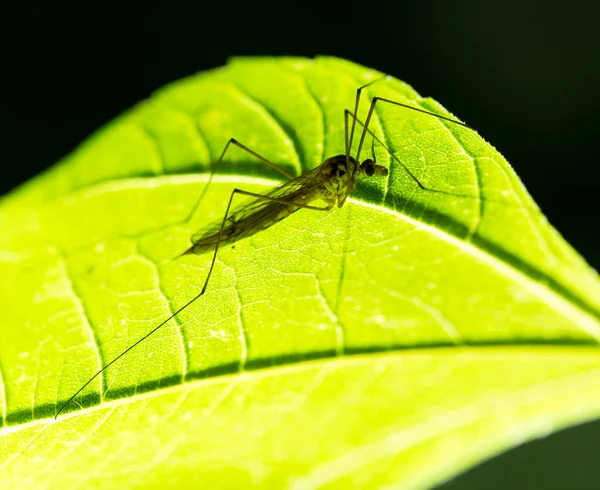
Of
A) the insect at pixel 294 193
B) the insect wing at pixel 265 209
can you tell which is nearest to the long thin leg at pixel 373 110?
the insect at pixel 294 193

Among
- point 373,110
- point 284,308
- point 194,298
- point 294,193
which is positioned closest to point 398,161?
point 373,110

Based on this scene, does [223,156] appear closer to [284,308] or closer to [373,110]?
[373,110]

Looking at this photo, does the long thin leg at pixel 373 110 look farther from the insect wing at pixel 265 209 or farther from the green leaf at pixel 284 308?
the insect wing at pixel 265 209

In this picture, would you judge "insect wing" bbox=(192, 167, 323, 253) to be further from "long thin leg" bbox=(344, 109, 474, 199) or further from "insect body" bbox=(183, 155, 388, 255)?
"long thin leg" bbox=(344, 109, 474, 199)

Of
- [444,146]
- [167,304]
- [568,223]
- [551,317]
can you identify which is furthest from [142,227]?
[568,223]

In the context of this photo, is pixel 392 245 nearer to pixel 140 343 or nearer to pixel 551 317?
pixel 551 317
